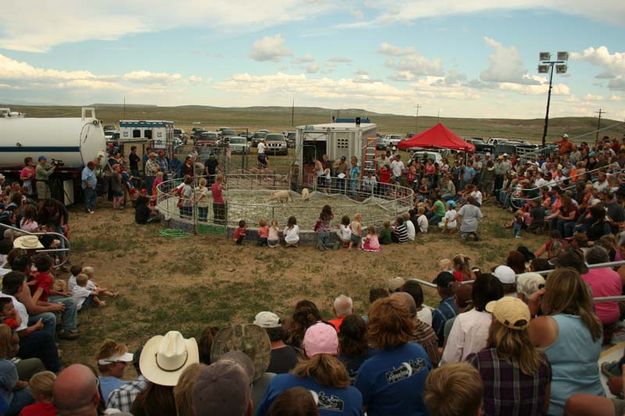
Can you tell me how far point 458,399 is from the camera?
9.76 ft

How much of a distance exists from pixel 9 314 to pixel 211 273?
6.03 metres

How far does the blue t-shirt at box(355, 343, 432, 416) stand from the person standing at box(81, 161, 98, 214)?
16382mm

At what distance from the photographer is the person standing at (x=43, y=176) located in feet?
57.4

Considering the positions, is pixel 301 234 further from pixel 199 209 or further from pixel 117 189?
pixel 117 189

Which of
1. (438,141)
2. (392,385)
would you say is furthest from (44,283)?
(438,141)

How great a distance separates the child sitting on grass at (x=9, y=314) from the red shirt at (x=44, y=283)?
1.68m

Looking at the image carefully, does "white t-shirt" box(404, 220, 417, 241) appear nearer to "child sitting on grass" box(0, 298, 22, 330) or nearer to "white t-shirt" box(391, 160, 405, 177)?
"white t-shirt" box(391, 160, 405, 177)

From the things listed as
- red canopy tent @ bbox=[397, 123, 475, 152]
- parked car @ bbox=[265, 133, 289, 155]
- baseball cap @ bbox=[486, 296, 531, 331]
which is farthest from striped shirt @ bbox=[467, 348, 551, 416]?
parked car @ bbox=[265, 133, 289, 155]

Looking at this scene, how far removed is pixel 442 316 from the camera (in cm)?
620

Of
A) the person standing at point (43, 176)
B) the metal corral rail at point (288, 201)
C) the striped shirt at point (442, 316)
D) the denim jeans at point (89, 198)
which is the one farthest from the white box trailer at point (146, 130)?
the striped shirt at point (442, 316)

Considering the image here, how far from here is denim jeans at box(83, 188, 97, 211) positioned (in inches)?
723

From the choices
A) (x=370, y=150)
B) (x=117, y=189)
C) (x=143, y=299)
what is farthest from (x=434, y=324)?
(x=370, y=150)

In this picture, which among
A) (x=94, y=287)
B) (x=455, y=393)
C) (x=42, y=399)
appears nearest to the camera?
(x=455, y=393)

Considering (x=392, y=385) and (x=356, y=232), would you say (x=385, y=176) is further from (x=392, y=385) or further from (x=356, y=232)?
(x=392, y=385)
